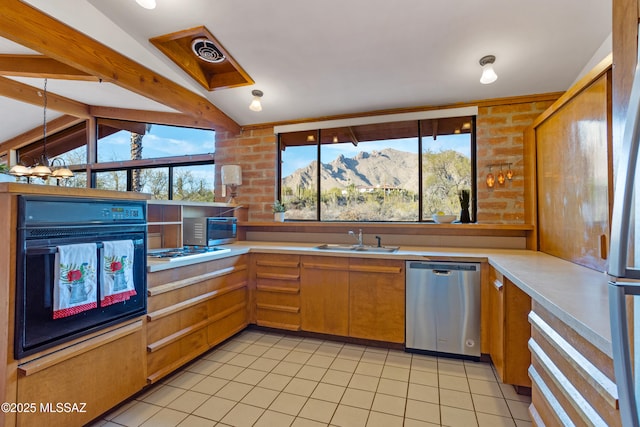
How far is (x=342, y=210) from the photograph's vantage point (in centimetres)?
350

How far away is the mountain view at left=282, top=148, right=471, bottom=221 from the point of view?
121 inches

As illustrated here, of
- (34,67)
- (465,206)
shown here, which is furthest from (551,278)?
(34,67)

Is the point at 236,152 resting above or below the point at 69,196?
above

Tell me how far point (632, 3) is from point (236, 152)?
3592mm

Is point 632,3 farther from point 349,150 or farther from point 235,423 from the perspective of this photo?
point 349,150

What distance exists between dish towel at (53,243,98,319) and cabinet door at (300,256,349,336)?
5.42 ft

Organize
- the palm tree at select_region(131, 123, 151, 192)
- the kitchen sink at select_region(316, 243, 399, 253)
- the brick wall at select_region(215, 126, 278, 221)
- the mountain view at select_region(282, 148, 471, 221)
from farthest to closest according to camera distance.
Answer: the palm tree at select_region(131, 123, 151, 192)
the brick wall at select_region(215, 126, 278, 221)
the mountain view at select_region(282, 148, 471, 221)
the kitchen sink at select_region(316, 243, 399, 253)

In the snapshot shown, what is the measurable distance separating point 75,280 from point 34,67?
3.32m

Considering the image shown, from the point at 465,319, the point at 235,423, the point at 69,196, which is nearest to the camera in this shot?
the point at 69,196

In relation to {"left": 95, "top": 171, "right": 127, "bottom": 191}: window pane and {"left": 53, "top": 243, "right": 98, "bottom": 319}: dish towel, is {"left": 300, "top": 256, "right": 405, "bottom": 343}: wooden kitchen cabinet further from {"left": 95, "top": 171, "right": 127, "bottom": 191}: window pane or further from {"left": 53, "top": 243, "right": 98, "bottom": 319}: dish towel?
{"left": 95, "top": 171, "right": 127, "bottom": 191}: window pane

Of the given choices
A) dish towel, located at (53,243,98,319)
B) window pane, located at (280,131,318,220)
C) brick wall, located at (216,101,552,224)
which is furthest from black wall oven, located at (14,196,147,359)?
brick wall, located at (216,101,552,224)

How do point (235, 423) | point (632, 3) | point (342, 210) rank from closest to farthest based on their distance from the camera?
point (632, 3), point (235, 423), point (342, 210)

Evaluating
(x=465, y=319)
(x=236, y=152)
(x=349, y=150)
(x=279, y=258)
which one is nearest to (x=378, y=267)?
(x=465, y=319)

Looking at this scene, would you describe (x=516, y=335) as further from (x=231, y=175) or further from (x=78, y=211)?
(x=231, y=175)
